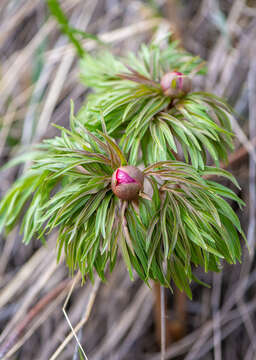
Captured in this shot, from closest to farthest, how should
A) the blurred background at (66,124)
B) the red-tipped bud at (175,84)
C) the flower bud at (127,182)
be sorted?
1. the flower bud at (127,182)
2. the red-tipped bud at (175,84)
3. the blurred background at (66,124)

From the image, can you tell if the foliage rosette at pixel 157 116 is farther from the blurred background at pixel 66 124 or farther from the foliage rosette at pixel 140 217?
the blurred background at pixel 66 124

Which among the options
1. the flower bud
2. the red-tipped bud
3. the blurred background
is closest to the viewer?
the flower bud

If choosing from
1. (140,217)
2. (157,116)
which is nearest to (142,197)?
(140,217)

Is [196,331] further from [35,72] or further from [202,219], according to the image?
[35,72]

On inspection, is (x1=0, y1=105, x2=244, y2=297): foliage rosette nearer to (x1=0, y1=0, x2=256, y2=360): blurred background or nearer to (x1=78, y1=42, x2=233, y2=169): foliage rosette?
(x1=78, y1=42, x2=233, y2=169): foliage rosette

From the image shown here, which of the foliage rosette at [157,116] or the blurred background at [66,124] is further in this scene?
the blurred background at [66,124]

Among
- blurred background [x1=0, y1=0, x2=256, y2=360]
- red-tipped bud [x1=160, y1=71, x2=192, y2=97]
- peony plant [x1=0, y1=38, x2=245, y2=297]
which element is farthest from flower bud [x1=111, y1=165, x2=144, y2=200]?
blurred background [x1=0, y1=0, x2=256, y2=360]

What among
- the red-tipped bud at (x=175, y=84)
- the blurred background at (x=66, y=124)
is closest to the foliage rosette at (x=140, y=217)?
the red-tipped bud at (x=175, y=84)
